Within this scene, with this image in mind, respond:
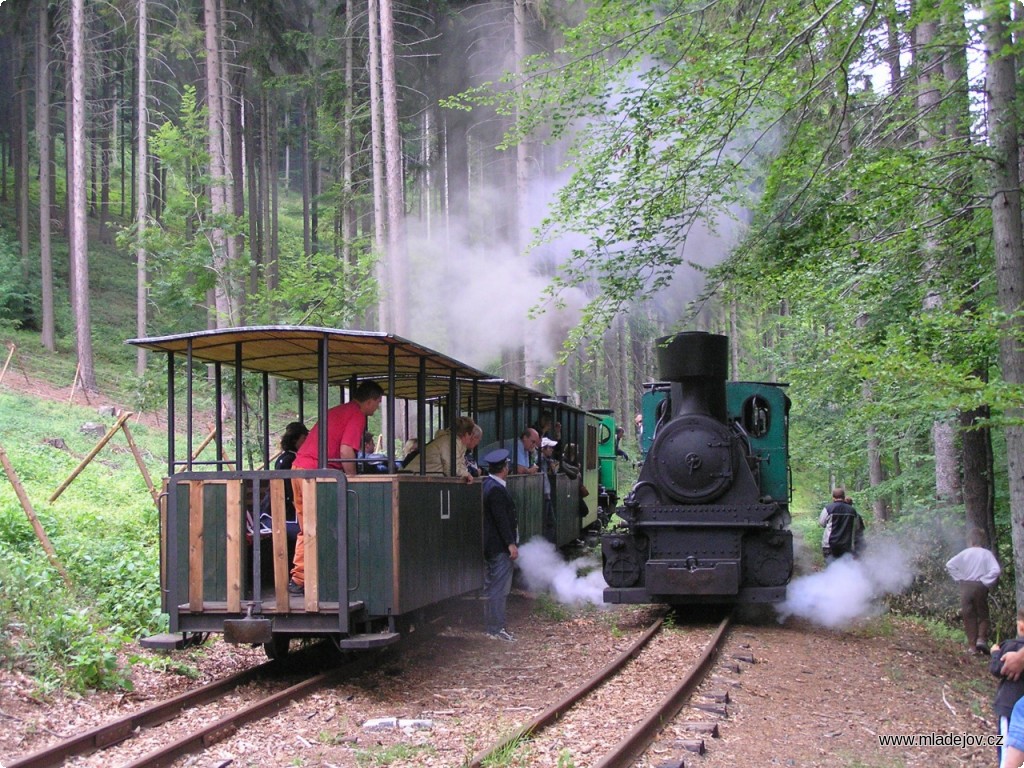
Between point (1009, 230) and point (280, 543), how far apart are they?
6479 mm

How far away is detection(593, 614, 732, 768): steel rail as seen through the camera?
529 centimetres

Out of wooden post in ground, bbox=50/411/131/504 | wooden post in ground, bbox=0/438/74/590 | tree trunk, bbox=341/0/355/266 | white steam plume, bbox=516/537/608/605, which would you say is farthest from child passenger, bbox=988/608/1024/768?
tree trunk, bbox=341/0/355/266

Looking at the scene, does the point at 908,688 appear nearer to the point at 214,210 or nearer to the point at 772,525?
the point at 772,525

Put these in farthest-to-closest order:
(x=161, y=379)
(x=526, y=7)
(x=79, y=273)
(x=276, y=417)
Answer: (x=276, y=417), (x=79, y=273), (x=526, y=7), (x=161, y=379)

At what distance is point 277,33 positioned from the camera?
2617cm

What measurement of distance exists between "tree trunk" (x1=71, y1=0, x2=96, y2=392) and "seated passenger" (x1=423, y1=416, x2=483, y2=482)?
17903mm

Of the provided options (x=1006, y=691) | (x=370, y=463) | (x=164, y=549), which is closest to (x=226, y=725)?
(x=164, y=549)

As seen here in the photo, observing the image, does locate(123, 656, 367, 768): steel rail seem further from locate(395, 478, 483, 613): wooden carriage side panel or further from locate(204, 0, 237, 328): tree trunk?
locate(204, 0, 237, 328): tree trunk

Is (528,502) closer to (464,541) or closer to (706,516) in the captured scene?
(706,516)

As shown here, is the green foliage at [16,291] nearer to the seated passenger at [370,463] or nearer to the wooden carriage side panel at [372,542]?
the seated passenger at [370,463]

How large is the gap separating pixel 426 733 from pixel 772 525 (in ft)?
18.6

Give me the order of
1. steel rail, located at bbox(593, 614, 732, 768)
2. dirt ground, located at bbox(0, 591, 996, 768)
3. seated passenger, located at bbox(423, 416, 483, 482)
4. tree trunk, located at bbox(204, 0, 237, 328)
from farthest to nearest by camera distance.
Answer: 1. tree trunk, located at bbox(204, 0, 237, 328)
2. seated passenger, located at bbox(423, 416, 483, 482)
3. dirt ground, located at bbox(0, 591, 996, 768)
4. steel rail, located at bbox(593, 614, 732, 768)

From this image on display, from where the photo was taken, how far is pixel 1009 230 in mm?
8164

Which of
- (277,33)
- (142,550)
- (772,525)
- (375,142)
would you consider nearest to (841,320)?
(772,525)
